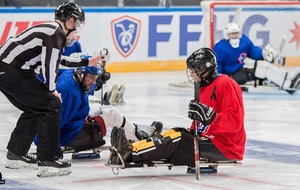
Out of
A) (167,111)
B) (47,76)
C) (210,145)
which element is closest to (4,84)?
(47,76)

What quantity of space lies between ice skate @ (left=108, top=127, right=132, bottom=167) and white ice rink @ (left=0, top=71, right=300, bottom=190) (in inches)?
5.0

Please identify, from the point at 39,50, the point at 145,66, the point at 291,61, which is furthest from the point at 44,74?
the point at 291,61

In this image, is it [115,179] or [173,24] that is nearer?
[115,179]

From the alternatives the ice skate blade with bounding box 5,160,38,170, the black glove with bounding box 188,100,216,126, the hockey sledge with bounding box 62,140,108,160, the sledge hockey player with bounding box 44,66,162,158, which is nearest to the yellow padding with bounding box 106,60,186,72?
the hockey sledge with bounding box 62,140,108,160

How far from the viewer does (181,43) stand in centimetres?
1414

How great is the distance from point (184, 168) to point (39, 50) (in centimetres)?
123

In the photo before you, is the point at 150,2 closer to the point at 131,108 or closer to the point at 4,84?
the point at 131,108

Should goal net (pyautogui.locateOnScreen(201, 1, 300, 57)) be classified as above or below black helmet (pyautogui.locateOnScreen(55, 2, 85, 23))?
below

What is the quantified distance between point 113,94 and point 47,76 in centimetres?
470

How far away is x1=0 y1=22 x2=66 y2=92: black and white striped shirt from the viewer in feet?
17.9

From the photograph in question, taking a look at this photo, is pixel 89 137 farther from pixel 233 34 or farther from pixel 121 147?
pixel 233 34

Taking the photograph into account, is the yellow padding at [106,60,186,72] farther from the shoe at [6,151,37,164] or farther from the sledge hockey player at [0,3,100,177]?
the sledge hockey player at [0,3,100,177]

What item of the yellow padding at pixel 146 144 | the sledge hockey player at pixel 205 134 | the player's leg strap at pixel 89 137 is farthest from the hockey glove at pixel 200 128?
the player's leg strap at pixel 89 137

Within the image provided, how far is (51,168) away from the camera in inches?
221
